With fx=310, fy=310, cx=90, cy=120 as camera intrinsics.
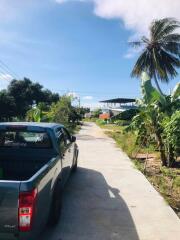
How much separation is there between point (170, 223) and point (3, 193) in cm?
334

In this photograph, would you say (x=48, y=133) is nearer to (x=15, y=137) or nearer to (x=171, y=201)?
(x=15, y=137)

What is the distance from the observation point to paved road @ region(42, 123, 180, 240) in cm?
505

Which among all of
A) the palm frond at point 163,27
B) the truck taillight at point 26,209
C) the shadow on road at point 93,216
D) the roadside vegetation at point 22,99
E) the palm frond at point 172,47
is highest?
the palm frond at point 163,27

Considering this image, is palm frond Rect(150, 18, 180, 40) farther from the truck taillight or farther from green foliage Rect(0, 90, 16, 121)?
the truck taillight

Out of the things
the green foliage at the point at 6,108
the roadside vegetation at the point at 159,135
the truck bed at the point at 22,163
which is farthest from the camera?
the green foliage at the point at 6,108

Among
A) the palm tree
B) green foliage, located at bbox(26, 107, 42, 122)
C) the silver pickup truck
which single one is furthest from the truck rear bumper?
the palm tree

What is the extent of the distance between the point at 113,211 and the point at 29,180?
9.57ft

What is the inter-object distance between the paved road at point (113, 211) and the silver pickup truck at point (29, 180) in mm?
502

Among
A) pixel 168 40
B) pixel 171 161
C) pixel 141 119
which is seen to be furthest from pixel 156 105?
pixel 168 40

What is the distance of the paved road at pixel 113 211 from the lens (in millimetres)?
5047

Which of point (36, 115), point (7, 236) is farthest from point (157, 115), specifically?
point (36, 115)

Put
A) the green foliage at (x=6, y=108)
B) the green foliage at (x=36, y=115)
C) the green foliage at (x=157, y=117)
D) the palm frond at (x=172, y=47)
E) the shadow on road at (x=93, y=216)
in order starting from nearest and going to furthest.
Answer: the shadow on road at (x=93, y=216) < the green foliage at (x=157, y=117) < the green foliage at (x=36, y=115) < the palm frond at (x=172, y=47) < the green foliage at (x=6, y=108)

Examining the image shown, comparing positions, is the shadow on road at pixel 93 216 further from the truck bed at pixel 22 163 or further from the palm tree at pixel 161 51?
the palm tree at pixel 161 51

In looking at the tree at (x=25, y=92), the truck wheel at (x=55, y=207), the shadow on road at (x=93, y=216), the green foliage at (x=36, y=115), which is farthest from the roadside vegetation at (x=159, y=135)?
the tree at (x=25, y=92)
